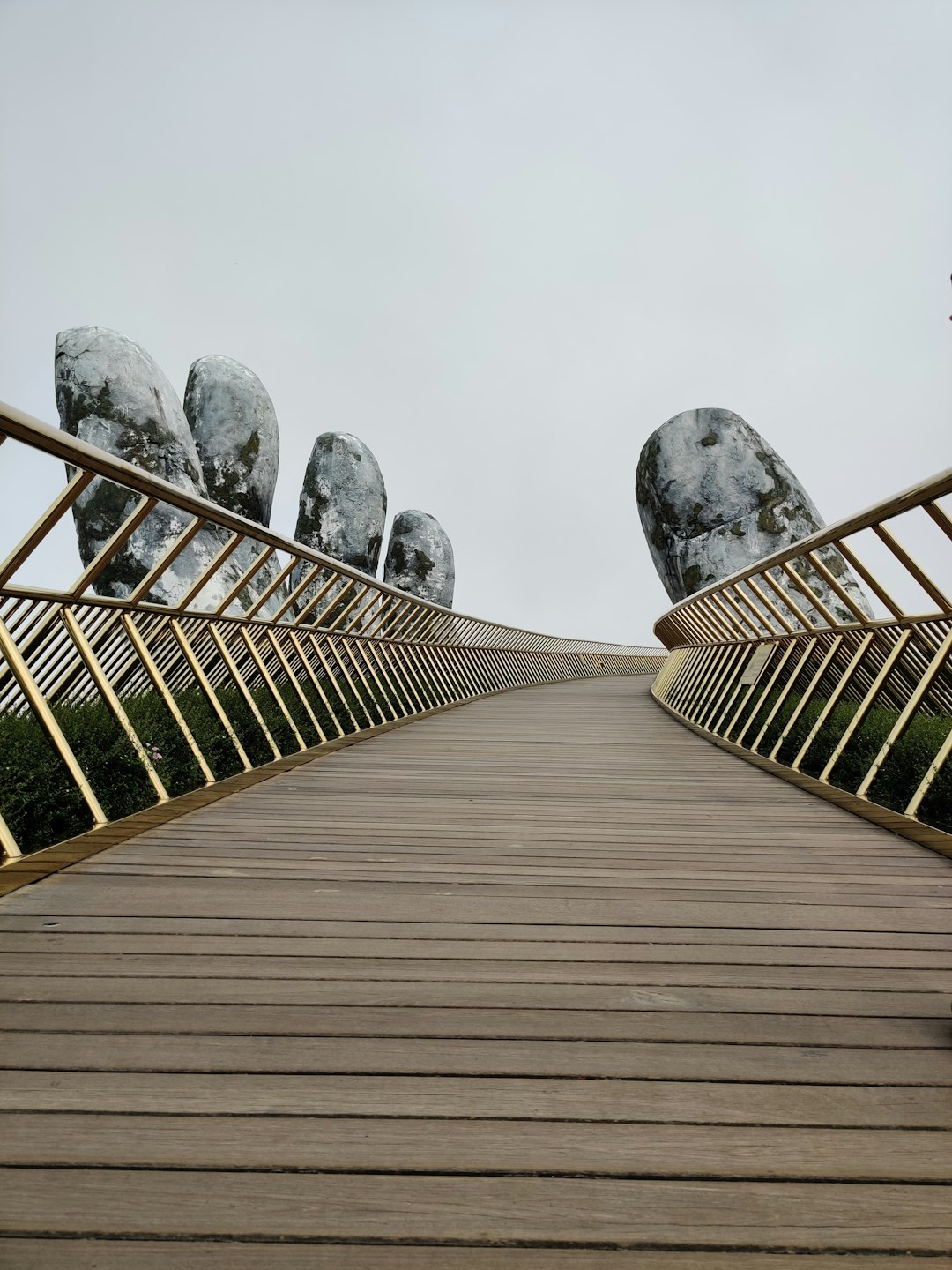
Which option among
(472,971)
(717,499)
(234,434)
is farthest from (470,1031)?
(234,434)

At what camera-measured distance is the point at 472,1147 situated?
1.45 m

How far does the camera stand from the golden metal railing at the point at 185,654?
3840 millimetres

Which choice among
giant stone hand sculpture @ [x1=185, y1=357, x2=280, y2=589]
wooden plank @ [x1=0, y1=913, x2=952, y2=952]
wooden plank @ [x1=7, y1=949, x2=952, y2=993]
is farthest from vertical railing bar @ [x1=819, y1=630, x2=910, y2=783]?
giant stone hand sculpture @ [x1=185, y1=357, x2=280, y2=589]

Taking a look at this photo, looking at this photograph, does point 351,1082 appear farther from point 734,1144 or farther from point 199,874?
point 199,874

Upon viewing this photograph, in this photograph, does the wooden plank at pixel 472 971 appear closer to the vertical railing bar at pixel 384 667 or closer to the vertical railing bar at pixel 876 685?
the vertical railing bar at pixel 876 685

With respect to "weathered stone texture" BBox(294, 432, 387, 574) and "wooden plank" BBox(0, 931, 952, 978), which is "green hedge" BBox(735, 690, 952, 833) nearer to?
"wooden plank" BBox(0, 931, 952, 978)

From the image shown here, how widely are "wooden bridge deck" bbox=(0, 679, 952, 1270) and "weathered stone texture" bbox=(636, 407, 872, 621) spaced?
18.5 meters

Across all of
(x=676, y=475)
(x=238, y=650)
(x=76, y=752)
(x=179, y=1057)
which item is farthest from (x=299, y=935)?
(x=676, y=475)

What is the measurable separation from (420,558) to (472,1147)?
108ft

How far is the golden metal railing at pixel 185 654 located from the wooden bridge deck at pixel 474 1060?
116 cm

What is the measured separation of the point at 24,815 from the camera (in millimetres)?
5191

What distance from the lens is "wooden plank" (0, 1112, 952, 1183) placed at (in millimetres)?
1397

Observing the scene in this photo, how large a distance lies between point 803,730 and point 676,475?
46.0ft

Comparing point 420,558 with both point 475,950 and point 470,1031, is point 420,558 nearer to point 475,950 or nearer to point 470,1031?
point 475,950
